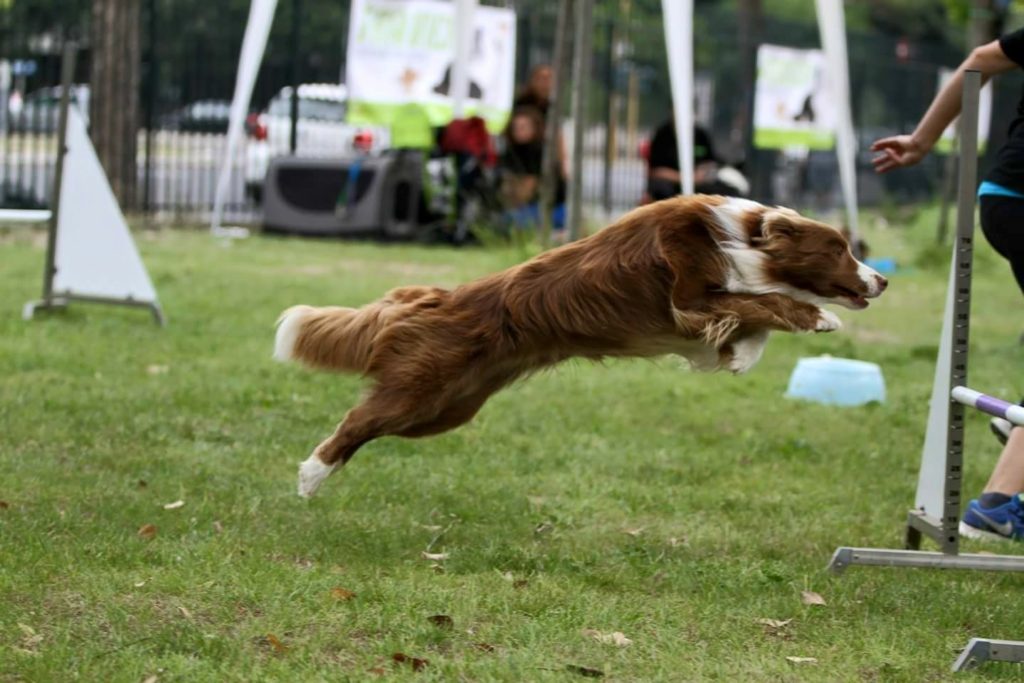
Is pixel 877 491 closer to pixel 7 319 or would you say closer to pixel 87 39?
pixel 7 319

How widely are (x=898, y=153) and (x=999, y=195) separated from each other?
0.42m

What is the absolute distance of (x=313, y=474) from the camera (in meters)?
4.57

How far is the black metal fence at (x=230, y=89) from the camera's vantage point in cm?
1536

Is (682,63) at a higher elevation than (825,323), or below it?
higher

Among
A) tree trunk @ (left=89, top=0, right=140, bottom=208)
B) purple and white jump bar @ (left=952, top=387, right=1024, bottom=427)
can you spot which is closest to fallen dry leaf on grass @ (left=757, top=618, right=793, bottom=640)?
purple and white jump bar @ (left=952, top=387, right=1024, bottom=427)

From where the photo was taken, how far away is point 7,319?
8.30 meters

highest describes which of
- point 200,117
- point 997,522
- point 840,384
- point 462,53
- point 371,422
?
point 462,53

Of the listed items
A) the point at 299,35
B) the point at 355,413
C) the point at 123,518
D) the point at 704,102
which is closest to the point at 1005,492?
the point at 355,413

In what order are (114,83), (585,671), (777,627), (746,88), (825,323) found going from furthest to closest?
(746,88) < (114,83) < (825,323) < (777,627) < (585,671)

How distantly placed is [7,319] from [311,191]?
20.9ft

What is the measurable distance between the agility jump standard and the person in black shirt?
1.00ft


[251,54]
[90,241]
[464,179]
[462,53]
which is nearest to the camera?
[90,241]

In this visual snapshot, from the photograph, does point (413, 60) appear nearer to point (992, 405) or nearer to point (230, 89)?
point (230, 89)

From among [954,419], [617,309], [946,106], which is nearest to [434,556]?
[617,309]
